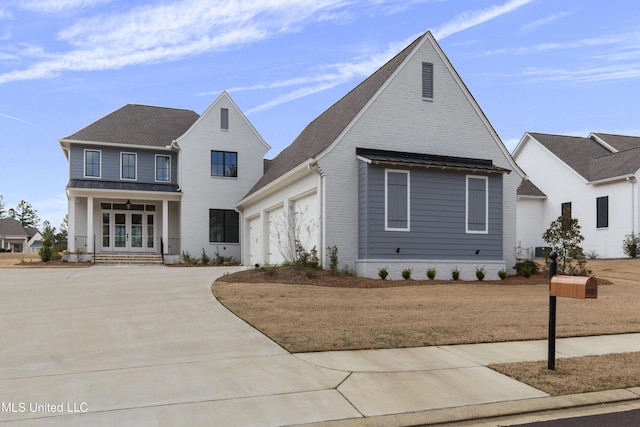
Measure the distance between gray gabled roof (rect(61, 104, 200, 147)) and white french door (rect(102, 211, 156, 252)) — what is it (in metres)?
3.98

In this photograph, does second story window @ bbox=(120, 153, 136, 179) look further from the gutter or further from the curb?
the curb

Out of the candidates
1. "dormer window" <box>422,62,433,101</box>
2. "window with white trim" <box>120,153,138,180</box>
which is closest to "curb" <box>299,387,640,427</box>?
"dormer window" <box>422,62,433,101</box>

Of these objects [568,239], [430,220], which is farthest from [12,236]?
[568,239]

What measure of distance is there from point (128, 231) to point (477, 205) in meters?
19.1

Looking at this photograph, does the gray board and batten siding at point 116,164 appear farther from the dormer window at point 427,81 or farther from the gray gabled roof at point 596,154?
the gray gabled roof at point 596,154

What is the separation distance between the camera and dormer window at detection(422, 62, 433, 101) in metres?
19.2

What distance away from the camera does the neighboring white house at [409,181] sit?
1761 cm

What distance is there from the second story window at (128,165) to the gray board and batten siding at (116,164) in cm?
16

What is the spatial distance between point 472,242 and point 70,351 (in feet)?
47.2

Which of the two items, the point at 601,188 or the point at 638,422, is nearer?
the point at 638,422

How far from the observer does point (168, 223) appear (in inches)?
1170

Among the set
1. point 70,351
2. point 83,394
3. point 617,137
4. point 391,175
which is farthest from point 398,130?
point 617,137

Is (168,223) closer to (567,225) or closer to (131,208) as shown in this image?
(131,208)

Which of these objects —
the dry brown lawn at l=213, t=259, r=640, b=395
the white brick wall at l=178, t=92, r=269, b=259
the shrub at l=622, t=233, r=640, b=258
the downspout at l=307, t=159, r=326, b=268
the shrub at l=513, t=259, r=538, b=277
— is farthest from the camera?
the white brick wall at l=178, t=92, r=269, b=259
